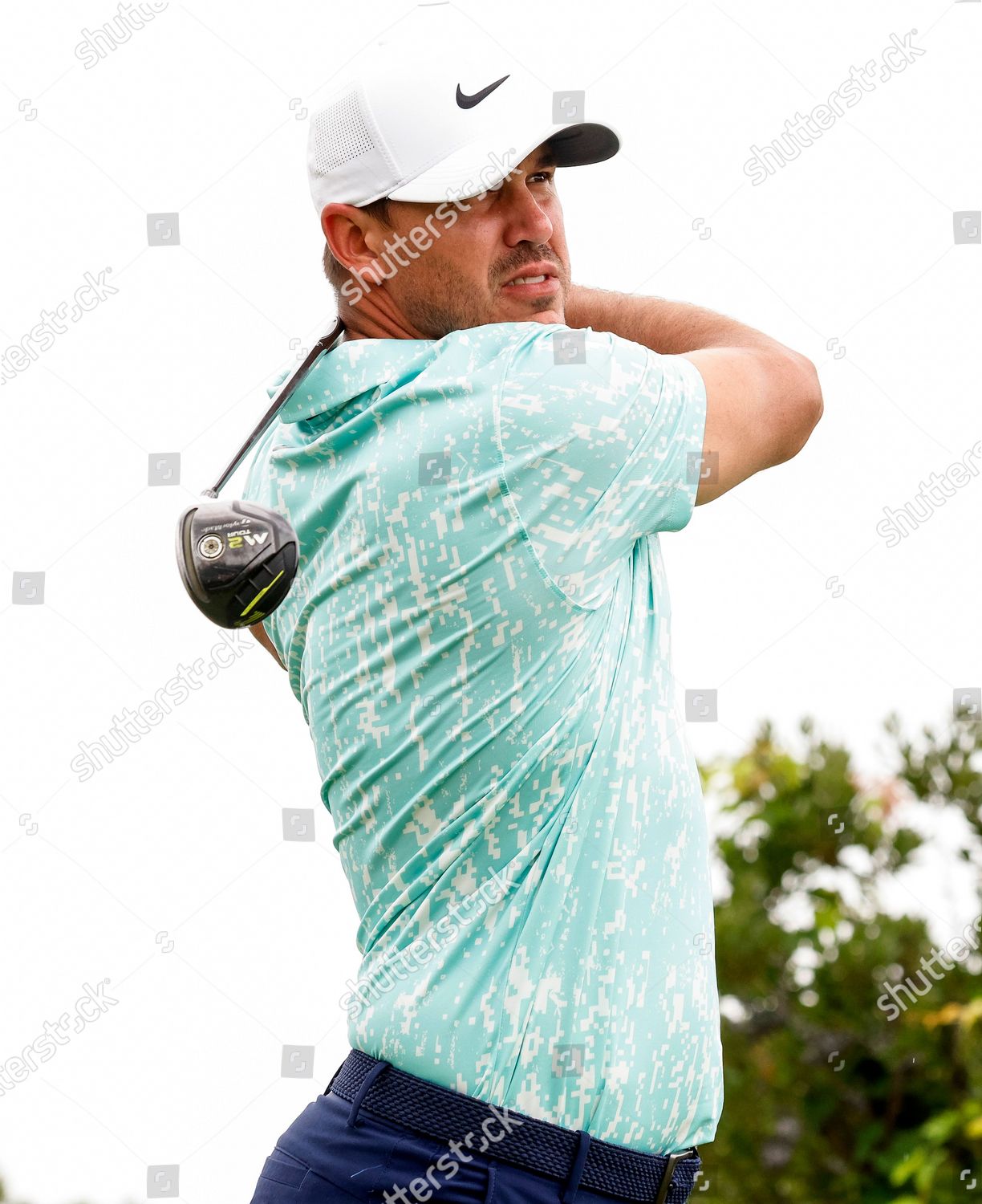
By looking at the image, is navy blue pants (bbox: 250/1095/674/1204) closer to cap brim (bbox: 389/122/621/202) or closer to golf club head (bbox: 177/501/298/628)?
golf club head (bbox: 177/501/298/628)

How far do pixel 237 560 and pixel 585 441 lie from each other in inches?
16.2

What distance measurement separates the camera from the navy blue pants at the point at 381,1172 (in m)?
1.75

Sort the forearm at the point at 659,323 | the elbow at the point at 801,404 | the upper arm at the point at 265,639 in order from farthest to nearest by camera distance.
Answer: the upper arm at the point at 265,639, the forearm at the point at 659,323, the elbow at the point at 801,404

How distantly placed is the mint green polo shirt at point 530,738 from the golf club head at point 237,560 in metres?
0.15

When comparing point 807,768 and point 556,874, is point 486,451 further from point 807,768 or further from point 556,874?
point 807,768

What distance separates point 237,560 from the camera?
1777 millimetres

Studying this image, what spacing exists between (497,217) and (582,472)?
0.41 meters

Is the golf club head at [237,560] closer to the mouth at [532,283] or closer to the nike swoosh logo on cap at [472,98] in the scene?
the mouth at [532,283]

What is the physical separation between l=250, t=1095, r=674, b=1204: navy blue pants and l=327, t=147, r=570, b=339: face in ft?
3.17

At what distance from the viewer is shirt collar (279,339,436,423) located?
6.37 ft

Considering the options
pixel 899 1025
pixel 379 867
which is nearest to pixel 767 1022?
pixel 899 1025

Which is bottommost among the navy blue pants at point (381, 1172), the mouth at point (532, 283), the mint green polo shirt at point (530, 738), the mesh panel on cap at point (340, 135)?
the navy blue pants at point (381, 1172)

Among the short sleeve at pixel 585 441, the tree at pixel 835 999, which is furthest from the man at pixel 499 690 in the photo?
the tree at pixel 835 999

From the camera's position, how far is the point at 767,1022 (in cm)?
504
